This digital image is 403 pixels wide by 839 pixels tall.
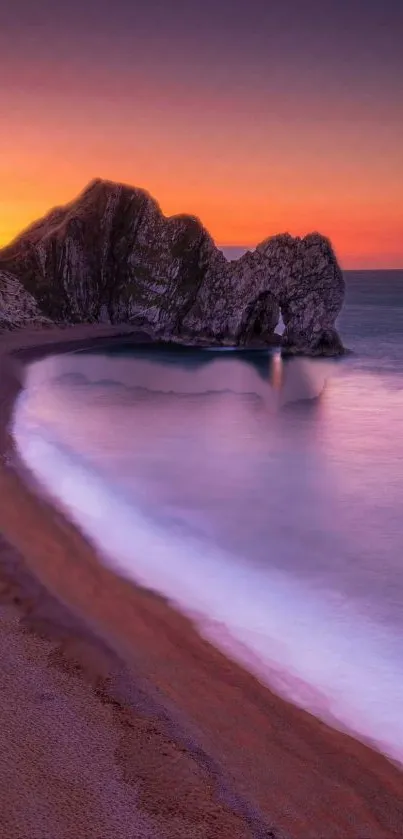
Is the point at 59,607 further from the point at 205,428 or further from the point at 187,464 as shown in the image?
the point at 205,428

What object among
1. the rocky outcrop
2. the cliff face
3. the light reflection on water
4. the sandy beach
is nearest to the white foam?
the light reflection on water

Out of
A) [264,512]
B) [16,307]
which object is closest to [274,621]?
[264,512]

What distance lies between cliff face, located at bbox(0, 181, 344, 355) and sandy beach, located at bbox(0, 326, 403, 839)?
35.0 metres

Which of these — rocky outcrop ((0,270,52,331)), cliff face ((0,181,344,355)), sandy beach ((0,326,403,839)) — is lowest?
sandy beach ((0,326,403,839))

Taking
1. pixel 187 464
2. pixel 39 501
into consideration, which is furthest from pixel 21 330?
pixel 39 501

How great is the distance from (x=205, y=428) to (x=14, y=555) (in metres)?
12.4

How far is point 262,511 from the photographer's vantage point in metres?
13.1

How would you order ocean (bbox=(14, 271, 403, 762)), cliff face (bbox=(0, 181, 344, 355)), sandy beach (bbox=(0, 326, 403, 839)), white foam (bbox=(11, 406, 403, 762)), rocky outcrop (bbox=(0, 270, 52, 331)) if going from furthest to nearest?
rocky outcrop (bbox=(0, 270, 52, 331)), cliff face (bbox=(0, 181, 344, 355)), ocean (bbox=(14, 271, 403, 762)), white foam (bbox=(11, 406, 403, 762)), sandy beach (bbox=(0, 326, 403, 839))

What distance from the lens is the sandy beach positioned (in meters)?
4.53

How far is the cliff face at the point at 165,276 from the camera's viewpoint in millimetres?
41219

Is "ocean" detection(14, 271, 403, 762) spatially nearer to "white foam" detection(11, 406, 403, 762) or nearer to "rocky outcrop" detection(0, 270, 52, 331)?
"white foam" detection(11, 406, 403, 762)

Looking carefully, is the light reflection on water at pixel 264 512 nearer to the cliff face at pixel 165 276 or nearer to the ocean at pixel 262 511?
the ocean at pixel 262 511

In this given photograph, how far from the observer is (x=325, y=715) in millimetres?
6578

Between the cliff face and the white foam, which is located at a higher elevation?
the cliff face
